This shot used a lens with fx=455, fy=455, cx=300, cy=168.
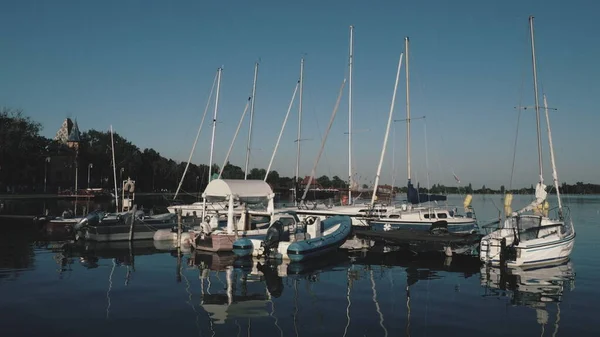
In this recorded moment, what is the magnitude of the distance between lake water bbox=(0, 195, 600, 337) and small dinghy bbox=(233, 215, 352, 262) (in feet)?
2.42

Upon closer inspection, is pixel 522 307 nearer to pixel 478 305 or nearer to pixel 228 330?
pixel 478 305

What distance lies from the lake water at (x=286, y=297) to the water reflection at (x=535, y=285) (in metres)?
0.05

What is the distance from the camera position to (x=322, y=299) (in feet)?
54.7

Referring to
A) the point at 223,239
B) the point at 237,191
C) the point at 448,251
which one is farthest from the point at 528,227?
the point at 223,239

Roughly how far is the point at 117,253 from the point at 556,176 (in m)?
27.6

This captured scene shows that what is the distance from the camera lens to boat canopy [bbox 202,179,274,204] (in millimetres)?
28709

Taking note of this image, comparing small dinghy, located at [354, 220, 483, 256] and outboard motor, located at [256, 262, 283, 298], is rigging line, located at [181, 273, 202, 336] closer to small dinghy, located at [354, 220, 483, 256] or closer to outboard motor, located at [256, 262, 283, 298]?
outboard motor, located at [256, 262, 283, 298]

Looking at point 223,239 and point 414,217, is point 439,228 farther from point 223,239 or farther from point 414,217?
point 223,239

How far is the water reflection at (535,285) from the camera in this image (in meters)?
16.2

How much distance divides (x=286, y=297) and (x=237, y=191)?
1274 cm

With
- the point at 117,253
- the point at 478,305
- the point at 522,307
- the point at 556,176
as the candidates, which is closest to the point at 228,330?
the point at 478,305

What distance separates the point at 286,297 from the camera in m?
17.0

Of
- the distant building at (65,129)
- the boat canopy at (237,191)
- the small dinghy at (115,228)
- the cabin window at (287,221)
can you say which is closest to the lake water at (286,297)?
the cabin window at (287,221)

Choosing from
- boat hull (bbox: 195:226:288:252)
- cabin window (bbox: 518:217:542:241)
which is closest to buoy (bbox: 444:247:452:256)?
cabin window (bbox: 518:217:542:241)
